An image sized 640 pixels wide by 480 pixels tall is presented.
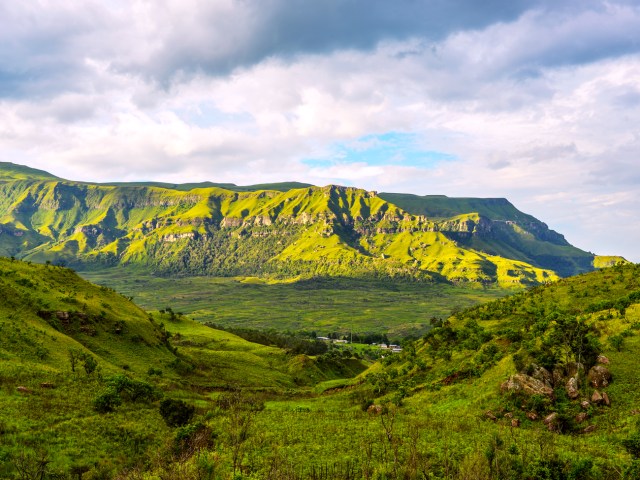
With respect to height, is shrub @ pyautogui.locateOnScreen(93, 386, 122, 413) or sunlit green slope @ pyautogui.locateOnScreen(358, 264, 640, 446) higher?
sunlit green slope @ pyautogui.locateOnScreen(358, 264, 640, 446)

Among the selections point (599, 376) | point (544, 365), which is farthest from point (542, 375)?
point (599, 376)

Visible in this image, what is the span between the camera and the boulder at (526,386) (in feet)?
129

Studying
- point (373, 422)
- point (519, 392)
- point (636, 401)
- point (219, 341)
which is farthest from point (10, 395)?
point (219, 341)

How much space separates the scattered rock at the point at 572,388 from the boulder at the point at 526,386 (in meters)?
1.52

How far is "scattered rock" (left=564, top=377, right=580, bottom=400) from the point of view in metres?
37.8

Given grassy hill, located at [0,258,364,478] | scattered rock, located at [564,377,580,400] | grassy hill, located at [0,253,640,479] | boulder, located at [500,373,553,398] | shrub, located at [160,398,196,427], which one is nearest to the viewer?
grassy hill, located at [0,253,640,479]

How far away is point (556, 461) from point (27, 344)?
61.3 m

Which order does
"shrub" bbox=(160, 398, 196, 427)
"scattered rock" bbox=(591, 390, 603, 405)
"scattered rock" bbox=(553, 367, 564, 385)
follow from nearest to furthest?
"scattered rock" bbox=(591, 390, 603, 405) → "scattered rock" bbox=(553, 367, 564, 385) → "shrub" bbox=(160, 398, 196, 427)

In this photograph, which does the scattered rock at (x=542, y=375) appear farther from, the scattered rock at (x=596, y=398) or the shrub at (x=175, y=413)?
the shrub at (x=175, y=413)

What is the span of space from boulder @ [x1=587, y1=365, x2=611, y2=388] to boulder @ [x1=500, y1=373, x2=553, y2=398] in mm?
3895

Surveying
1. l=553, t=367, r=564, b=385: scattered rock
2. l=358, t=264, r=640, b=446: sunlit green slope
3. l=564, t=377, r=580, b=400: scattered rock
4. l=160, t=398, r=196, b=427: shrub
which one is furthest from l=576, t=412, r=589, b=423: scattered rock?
l=160, t=398, r=196, b=427: shrub

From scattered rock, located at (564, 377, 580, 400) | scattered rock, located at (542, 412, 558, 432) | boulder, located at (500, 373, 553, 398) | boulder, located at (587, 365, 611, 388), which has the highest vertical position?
boulder, located at (587, 365, 611, 388)

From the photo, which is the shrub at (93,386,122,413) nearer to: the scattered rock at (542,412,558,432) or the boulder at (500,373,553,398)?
the boulder at (500,373,553,398)

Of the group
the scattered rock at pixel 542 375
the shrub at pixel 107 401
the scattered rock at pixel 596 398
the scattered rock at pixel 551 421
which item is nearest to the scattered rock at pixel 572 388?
the scattered rock at pixel 596 398
